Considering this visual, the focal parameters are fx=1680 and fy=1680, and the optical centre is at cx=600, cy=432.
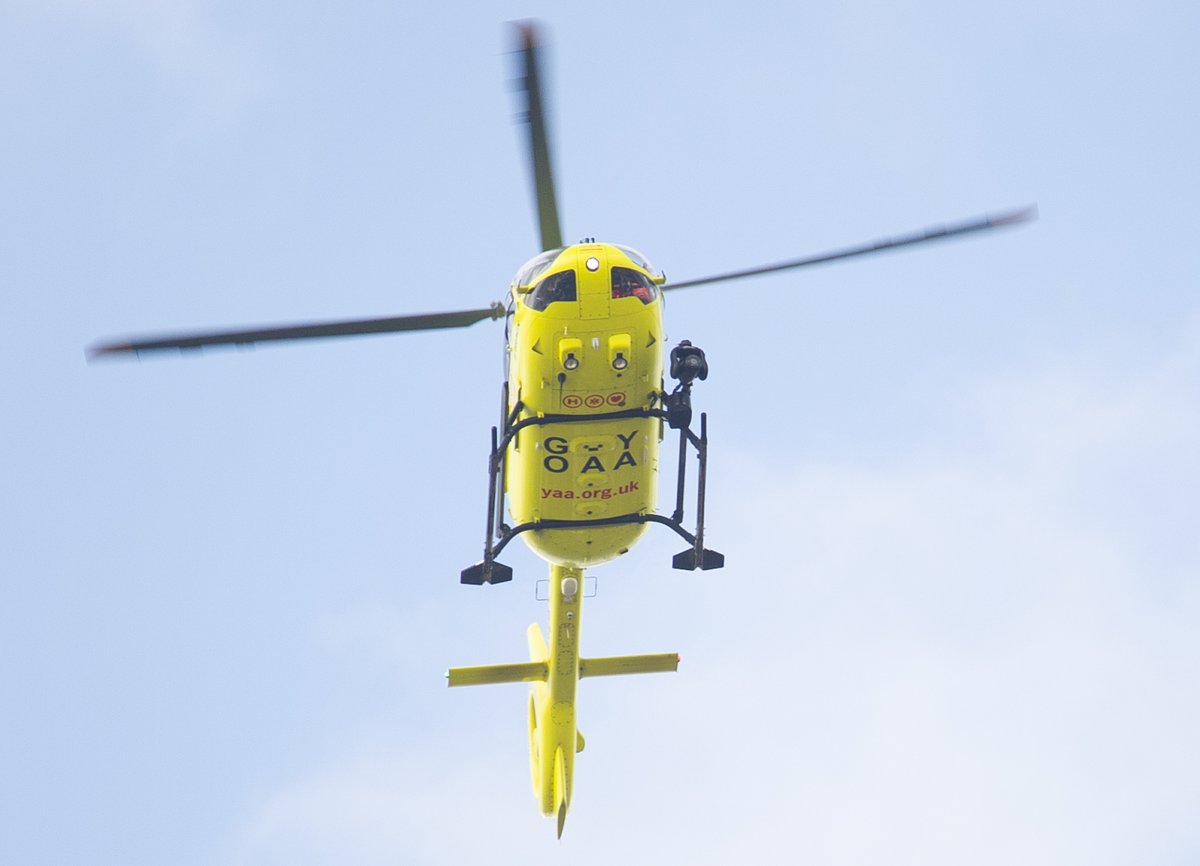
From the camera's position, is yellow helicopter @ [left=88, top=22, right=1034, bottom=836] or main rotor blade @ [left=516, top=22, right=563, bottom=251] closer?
main rotor blade @ [left=516, top=22, right=563, bottom=251]

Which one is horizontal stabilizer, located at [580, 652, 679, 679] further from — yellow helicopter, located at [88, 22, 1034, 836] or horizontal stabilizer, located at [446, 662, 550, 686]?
yellow helicopter, located at [88, 22, 1034, 836]

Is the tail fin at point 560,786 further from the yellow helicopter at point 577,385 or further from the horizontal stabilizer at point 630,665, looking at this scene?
the yellow helicopter at point 577,385

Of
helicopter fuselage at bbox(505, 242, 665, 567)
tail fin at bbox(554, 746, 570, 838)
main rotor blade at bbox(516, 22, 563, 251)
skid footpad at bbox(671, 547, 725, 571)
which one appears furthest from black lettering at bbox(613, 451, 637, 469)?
tail fin at bbox(554, 746, 570, 838)

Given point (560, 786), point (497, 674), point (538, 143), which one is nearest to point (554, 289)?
point (538, 143)

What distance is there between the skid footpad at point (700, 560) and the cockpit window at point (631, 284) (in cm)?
425

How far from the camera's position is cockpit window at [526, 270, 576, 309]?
23641 mm

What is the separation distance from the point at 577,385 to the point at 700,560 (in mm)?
3668

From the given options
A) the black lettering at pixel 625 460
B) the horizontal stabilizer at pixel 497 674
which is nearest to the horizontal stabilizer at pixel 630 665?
the horizontal stabilizer at pixel 497 674

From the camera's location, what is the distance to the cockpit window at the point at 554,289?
77.6 ft

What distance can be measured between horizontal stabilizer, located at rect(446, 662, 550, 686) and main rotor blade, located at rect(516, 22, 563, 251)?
347 inches

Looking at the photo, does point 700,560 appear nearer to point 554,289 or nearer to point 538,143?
point 554,289

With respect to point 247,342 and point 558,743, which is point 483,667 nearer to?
point 558,743

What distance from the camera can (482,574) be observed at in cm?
2539

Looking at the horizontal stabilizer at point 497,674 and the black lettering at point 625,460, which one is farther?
the horizontal stabilizer at point 497,674
